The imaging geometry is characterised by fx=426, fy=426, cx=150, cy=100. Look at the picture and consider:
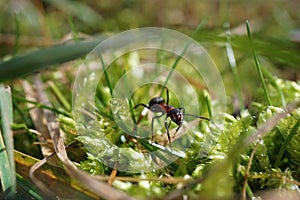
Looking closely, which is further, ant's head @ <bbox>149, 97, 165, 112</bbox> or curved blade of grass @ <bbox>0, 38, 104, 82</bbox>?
ant's head @ <bbox>149, 97, 165, 112</bbox>

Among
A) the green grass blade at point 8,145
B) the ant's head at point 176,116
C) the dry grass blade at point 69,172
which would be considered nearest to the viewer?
the dry grass blade at point 69,172

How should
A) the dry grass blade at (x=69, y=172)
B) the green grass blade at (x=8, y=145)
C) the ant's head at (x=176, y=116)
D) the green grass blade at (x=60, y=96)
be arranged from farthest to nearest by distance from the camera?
the green grass blade at (x=60, y=96) < the ant's head at (x=176, y=116) < the green grass blade at (x=8, y=145) < the dry grass blade at (x=69, y=172)

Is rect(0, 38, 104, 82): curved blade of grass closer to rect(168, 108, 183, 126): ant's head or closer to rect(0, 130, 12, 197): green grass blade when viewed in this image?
rect(0, 130, 12, 197): green grass blade

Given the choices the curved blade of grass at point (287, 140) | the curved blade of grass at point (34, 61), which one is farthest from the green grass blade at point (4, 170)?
the curved blade of grass at point (287, 140)

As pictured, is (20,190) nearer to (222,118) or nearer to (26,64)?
(26,64)

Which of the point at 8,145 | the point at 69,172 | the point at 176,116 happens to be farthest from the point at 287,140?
the point at 8,145

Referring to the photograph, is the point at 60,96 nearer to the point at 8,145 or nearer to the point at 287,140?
the point at 8,145

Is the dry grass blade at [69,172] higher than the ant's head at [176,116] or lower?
lower

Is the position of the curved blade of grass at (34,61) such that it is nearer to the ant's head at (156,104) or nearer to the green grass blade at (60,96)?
the ant's head at (156,104)

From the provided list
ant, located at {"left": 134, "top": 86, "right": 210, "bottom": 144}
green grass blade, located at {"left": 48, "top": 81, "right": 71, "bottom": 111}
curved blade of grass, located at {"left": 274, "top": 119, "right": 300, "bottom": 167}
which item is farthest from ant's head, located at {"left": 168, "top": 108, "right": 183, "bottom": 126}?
green grass blade, located at {"left": 48, "top": 81, "right": 71, "bottom": 111}
